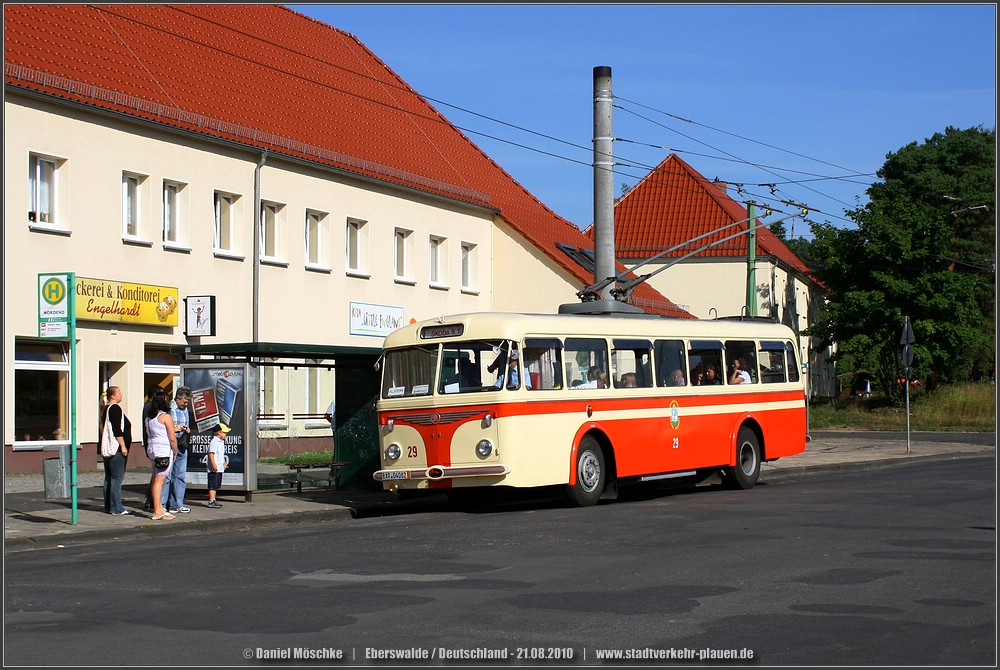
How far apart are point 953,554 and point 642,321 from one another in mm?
9604

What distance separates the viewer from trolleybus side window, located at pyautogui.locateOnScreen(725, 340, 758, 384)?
23938 millimetres

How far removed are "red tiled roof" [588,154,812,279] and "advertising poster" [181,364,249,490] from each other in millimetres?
46561

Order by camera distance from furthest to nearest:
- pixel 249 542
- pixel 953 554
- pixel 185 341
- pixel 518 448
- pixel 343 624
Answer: pixel 185 341
pixel 518 448
pixel 249 542
pixel 953 554
pixel 343 624

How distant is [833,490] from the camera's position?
21969mm

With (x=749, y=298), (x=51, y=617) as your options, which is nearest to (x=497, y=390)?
(x=51, y=617)

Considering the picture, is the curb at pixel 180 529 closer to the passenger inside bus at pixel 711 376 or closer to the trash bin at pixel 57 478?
the trash bin at pixel 57 478

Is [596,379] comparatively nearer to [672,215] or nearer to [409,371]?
[409,371]

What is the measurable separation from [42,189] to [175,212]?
413cm

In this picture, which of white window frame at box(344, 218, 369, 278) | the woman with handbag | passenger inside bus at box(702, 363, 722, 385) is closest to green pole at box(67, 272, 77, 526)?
the woman with handbag

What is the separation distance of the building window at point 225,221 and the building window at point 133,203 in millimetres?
2739

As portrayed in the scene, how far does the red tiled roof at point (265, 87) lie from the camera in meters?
27.3

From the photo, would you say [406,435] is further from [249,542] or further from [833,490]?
[833,490]

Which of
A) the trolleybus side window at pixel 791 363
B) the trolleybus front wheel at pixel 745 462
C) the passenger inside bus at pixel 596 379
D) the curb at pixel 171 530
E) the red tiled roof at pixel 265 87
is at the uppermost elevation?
the red tiled roof at pixel 265 87

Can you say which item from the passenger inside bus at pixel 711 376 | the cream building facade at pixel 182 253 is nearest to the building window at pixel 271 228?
the cream building facade at pixel 182 253
